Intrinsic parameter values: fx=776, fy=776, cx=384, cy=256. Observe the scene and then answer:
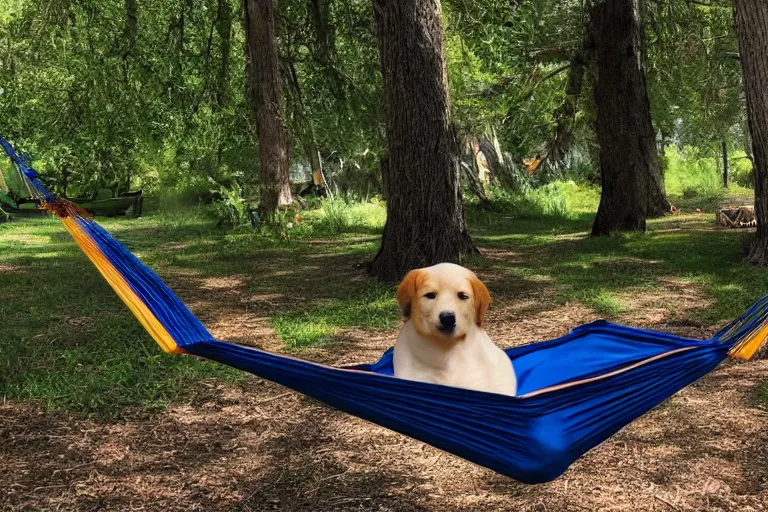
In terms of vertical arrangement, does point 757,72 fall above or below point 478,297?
above

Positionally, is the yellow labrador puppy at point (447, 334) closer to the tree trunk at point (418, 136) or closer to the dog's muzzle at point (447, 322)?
the dog's muzzle at point (447, 322)

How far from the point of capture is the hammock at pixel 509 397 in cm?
193

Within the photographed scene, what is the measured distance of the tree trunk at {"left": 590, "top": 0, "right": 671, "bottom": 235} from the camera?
905 cm

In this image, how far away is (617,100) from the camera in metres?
9.14

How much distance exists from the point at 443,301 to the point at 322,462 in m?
1.27

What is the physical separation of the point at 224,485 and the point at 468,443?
1116mm

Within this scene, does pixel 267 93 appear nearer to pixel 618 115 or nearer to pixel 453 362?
pixel 618 115

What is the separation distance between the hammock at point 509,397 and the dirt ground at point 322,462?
53 cm

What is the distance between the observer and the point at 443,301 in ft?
6.18

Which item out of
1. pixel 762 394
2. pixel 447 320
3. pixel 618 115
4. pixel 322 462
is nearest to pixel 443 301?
pixel 447 320

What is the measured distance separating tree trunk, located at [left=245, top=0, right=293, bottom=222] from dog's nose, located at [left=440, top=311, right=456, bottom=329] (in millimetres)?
8681

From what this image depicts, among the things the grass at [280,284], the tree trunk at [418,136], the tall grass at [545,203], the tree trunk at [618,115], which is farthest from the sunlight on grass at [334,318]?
the tall grass at [545,203]

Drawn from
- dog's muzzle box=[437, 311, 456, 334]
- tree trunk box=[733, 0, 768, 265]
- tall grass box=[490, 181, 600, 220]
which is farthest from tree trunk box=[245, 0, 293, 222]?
dog's muzzle box=[437, 311, 456, 334]

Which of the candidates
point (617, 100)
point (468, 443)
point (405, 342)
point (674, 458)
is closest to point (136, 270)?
point (405, 342)
